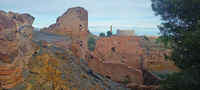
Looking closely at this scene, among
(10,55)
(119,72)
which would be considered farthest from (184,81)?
(10,55)

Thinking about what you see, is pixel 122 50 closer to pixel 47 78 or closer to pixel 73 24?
pixel 73 24

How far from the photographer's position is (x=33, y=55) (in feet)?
18.6

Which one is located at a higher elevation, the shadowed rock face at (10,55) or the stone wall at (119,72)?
the shadowed rock face at (10,55)

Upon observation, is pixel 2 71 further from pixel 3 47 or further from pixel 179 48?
pixel 179 48

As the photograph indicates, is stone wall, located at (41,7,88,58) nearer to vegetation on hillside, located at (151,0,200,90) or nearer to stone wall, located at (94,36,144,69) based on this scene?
stone wall, located at (94,36,144,69)

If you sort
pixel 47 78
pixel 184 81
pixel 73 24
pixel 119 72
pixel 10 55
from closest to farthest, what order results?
pixel 10 55, pixel 47 78, pixel 184 81, pixel 119 72, pixel 73 24

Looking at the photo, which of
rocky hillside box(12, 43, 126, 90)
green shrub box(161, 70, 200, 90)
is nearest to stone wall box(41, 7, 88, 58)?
rocky hillside box(12, 43, 126, 90)

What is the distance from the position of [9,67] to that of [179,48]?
17.2ft

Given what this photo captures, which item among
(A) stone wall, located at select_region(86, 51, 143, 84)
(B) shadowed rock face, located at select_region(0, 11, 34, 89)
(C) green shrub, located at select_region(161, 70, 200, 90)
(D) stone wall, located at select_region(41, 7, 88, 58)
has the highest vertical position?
(D) stone wall, located at select_region(41, 7, 88, 58)

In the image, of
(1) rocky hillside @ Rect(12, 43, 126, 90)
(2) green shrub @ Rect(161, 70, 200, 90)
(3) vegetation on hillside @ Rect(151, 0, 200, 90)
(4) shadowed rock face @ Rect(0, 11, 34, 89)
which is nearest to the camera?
(4) shadowed rock face @ Rect(0, 11, 34, 89)

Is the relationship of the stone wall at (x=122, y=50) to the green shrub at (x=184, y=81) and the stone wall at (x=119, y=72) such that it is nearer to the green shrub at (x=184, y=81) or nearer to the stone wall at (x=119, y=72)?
the stone wall at (x=119, y=72)

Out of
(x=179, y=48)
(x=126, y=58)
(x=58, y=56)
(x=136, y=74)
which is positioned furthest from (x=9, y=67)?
(x=126, y=58)

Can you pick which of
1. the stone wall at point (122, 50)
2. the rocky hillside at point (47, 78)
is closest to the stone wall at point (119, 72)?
the rocky hillside at point (47, 78)

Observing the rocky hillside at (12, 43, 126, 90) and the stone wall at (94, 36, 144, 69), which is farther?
the stone wall at (94, 36, 144, 69)
